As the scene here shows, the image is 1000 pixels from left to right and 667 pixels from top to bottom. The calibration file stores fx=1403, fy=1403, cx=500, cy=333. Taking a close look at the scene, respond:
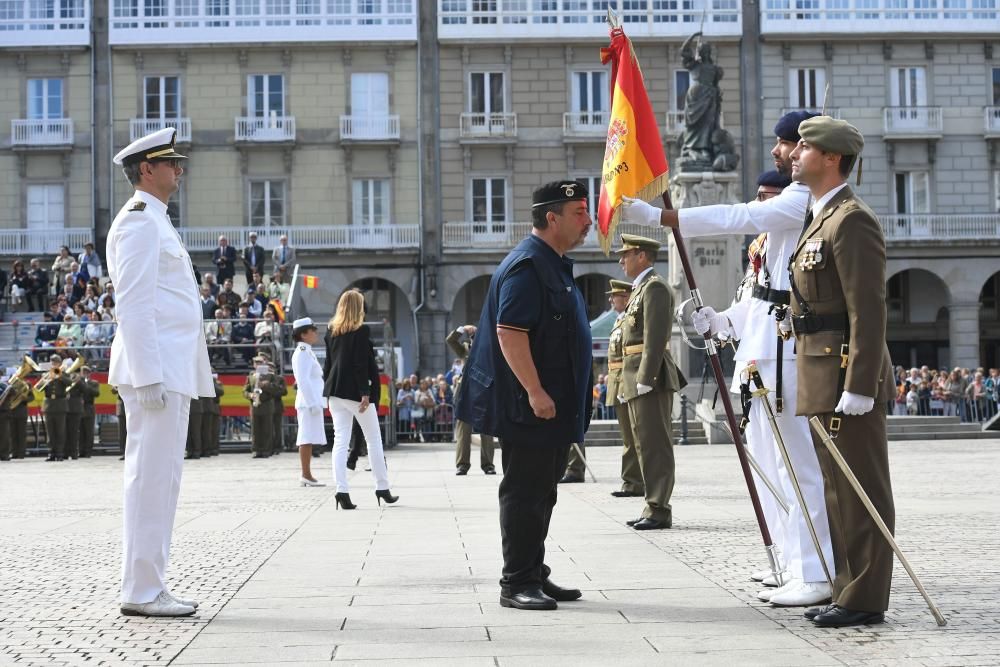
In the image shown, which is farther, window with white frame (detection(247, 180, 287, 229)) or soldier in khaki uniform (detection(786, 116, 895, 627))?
window with white frame (detection(247, 180, 287, 229))

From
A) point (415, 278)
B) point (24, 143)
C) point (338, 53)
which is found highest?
point (338, 53)

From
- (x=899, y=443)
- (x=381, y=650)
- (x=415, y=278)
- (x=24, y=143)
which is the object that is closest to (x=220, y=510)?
(x=381, y=650)

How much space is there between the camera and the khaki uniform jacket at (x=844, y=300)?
237 inches

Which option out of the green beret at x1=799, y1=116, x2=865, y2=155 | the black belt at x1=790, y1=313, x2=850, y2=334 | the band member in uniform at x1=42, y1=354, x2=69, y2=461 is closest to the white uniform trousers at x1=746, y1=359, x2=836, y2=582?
the black belt at x1=790, y1=313, x2=850, y2=334

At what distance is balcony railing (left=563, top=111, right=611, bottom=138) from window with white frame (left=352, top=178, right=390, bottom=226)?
5873 millimetres

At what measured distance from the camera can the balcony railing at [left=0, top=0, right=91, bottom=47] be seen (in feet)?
140

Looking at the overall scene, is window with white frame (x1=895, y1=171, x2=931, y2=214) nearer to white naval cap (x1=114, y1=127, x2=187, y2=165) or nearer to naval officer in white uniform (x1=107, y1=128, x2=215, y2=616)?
white naval cap (x1=114, y1=127, x2=187, y2=165)

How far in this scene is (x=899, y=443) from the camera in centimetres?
2662

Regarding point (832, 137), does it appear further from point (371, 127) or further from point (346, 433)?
point (371, 127)

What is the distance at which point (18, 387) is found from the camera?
1016 inches

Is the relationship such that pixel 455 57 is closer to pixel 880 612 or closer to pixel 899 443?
pixel 899 443

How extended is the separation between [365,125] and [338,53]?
7.67 feet

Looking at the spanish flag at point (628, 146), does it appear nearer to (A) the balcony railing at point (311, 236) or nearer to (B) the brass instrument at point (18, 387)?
(B) the brass instrument at point (18, 387)

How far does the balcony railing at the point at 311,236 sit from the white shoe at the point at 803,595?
36572 millimetres
